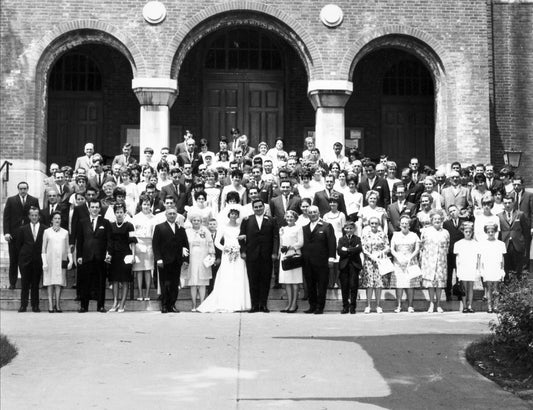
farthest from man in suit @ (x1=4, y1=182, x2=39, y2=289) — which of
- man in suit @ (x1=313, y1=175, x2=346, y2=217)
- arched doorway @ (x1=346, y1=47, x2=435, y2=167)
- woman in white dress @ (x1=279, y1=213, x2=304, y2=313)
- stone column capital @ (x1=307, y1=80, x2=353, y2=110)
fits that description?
arched doorway @ (x1=346, y1=47, x2=435, y2=167)

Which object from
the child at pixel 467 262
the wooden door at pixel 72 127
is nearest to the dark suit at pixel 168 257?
the child at pixel 467 262

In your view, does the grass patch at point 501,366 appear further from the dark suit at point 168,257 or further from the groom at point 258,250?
the dark suit at point 168,257

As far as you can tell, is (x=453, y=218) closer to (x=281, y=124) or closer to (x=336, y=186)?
(x=336, y=186)

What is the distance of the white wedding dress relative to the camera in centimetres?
1444

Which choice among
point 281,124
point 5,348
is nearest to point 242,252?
point 5,348

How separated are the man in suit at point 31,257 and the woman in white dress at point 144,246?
56.4 inches

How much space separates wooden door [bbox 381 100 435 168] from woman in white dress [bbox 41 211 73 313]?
11.5 meters

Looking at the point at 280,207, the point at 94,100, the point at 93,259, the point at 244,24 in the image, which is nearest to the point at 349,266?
the point at 280,207

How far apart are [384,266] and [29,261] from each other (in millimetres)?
5321

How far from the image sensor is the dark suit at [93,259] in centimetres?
1444

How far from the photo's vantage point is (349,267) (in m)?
14.3

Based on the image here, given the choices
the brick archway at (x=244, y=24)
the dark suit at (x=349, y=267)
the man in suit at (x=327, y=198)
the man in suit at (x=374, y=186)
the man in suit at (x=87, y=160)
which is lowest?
the dark suit at (x=349, y=267)

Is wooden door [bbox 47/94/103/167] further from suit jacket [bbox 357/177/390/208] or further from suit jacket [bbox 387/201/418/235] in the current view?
suit jacket [bbox 387/201/418/235]

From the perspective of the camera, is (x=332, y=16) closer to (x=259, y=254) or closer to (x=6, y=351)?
(x=259, y=254)
